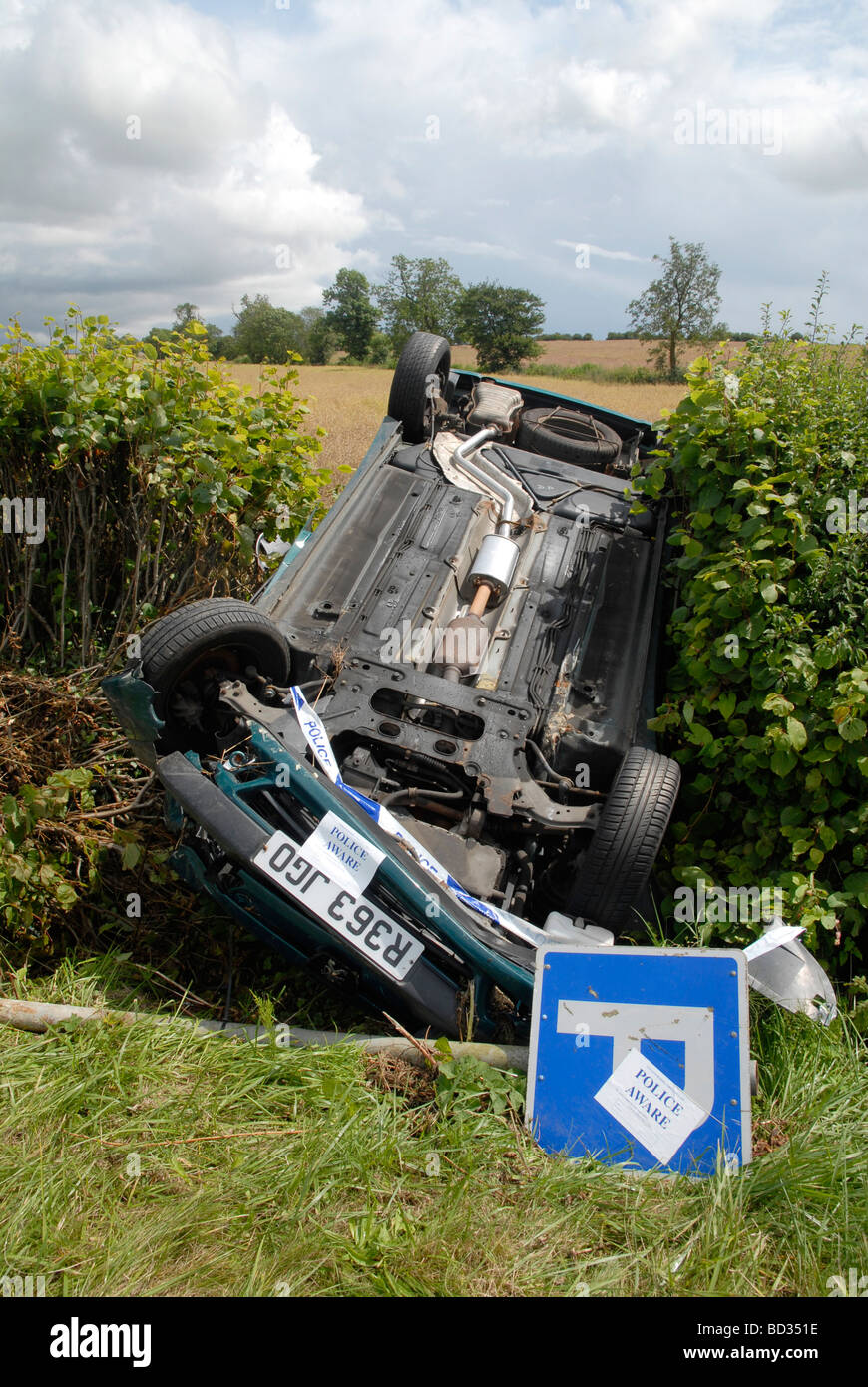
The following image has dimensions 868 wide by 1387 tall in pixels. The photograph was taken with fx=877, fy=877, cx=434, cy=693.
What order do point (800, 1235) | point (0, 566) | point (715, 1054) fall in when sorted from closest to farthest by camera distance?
point (800, 1235) < point (715, 1054) < point (0, 566)

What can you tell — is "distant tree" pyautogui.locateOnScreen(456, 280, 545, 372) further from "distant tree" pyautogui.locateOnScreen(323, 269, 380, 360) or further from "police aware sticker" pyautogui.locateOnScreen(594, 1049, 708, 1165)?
"police aware sticker" pyautogui.locateOnScreen(594, 1049, 708, 1165)

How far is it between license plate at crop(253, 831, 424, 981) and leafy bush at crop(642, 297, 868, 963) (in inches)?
51.2

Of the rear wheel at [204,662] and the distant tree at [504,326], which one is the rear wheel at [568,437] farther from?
the distant tree at [504,326]

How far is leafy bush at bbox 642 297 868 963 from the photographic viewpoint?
360cm

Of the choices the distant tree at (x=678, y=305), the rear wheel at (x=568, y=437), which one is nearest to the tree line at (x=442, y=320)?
the distant tree at (x=678, y=305)

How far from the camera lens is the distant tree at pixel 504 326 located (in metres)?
41.4

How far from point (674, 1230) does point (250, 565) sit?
166 inches

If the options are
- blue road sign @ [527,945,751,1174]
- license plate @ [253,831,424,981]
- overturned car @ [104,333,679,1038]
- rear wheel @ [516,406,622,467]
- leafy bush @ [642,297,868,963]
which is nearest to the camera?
blue road sign @ [527,945,751,1174]

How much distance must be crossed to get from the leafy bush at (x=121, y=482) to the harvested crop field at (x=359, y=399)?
1.78ft

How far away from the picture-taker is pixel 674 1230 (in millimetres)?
2404

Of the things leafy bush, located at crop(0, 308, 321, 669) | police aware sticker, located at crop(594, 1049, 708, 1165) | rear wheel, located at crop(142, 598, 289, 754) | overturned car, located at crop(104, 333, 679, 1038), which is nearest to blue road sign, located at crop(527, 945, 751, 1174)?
police aware sticker, located at crop(594, 1049, 708, 1165)

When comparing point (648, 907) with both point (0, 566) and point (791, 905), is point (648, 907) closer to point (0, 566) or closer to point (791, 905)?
point (791, 905)
